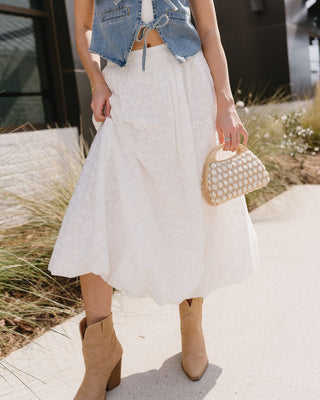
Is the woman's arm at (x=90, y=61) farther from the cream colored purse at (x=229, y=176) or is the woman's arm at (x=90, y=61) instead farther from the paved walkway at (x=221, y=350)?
the paved walkway at (x=221, y=350)

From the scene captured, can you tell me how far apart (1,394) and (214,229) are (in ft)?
3.32

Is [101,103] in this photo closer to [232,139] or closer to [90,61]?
[90,61]

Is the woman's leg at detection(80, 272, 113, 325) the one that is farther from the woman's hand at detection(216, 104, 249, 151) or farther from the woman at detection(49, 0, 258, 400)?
the woman's hand at detection(216, 104, 249, 151)

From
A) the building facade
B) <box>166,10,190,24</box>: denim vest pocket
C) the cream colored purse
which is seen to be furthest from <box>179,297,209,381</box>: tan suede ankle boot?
the building facade

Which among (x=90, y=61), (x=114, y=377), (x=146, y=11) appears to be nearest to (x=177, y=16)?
(x=146, y=11)

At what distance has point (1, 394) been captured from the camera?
1.78 m

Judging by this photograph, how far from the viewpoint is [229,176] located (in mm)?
1598

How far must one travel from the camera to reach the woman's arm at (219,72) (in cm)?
166

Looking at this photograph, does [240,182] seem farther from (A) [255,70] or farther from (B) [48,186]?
(A) [255,70]

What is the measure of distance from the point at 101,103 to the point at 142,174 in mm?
291

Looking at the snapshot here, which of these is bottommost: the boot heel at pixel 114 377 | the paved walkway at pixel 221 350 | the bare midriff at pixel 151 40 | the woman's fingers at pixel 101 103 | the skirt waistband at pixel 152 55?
the paved walkway at pixel 221 350

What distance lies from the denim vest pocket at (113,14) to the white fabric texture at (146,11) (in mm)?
51

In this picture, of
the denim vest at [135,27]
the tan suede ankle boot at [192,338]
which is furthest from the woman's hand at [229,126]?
the tan suede ankle boot at [192,338]

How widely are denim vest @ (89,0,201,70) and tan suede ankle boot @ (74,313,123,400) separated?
2.95 feet
